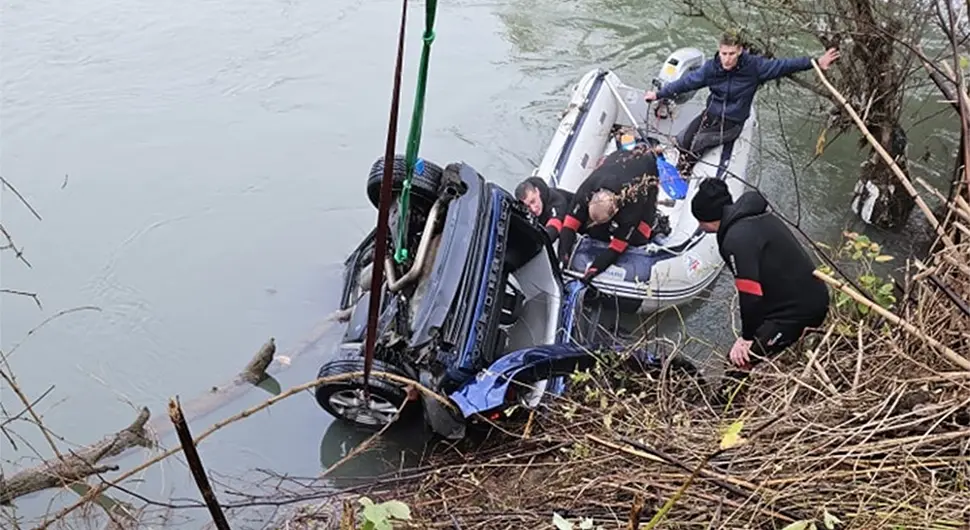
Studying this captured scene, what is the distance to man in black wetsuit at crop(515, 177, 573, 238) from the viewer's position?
22.8 ft

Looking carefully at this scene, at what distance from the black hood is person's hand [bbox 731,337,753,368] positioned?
2.26ft

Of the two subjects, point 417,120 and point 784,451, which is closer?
point 784,451

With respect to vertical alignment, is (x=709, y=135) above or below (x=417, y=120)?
below

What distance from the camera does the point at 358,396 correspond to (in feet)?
18.3

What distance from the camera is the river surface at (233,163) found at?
6.82 metres

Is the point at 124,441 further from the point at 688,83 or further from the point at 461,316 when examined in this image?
the point at 688,83

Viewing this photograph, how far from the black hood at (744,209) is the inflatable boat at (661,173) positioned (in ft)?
3.10

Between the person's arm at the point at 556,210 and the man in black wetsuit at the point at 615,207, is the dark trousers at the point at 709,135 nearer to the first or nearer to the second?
the man in black wetsuit at the point at 615,207

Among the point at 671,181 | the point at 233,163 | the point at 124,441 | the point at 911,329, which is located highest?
the point at 911,329

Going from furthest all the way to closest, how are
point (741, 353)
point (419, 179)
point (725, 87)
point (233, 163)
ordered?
point (233, 163) → point (725, 87) → point (419, 179) → point (741, 353)

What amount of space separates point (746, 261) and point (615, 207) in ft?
6.07

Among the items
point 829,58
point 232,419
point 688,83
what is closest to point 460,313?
point 232,419

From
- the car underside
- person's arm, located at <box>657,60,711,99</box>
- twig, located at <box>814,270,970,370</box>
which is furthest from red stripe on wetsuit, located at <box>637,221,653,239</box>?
twig, located at <box>814,270,970,370</box>

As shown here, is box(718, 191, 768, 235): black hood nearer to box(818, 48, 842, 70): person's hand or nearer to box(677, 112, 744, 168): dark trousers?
box(818, 48, 842, 70): person's hand
